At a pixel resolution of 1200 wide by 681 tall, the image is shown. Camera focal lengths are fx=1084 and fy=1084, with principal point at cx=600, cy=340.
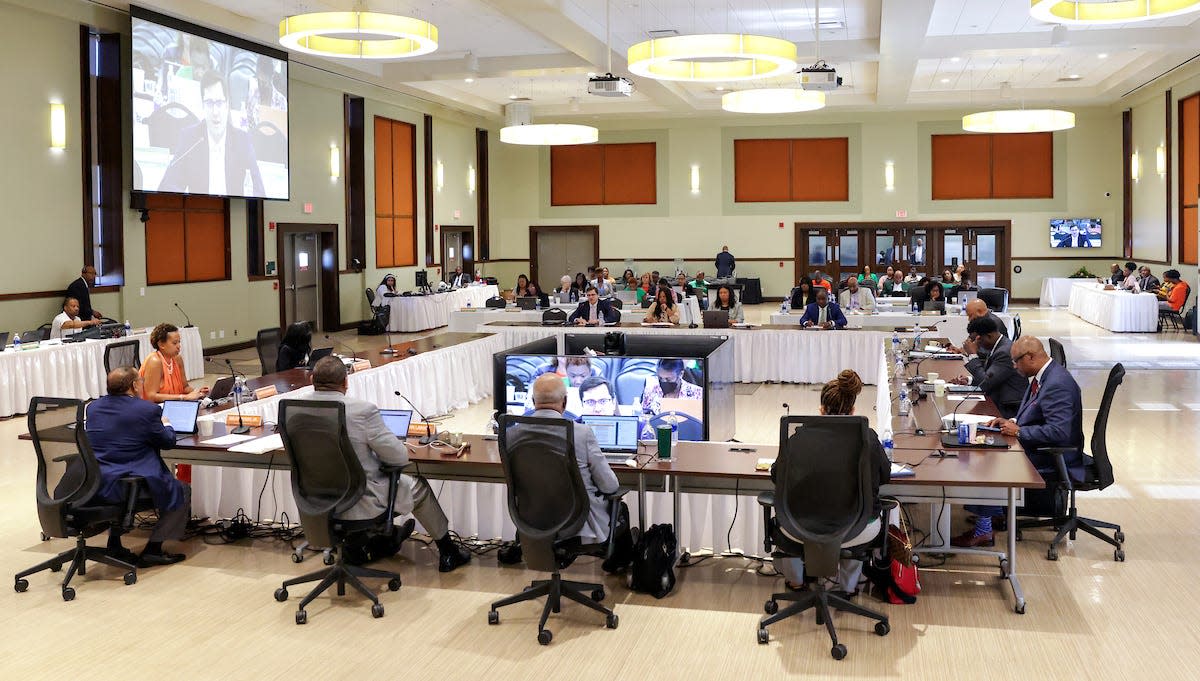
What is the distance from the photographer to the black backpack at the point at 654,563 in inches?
218

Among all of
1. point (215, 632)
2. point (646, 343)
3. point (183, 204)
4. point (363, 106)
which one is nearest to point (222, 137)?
point (183, 204)

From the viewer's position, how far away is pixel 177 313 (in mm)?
15445

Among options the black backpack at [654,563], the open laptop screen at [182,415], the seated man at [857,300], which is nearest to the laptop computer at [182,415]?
the open laptop screen at [182,415]

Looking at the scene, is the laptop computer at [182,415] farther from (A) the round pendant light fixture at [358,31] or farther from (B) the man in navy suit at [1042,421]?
(B) the man in navy suit at [1042,421]

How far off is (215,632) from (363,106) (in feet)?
53.1

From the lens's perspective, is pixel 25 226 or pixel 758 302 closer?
pixel 25 226

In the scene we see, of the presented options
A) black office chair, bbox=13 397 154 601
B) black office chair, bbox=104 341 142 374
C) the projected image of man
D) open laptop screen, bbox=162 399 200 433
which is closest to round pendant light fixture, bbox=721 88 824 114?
the projected image of man

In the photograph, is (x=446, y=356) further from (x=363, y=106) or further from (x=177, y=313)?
(x=363, y=106)

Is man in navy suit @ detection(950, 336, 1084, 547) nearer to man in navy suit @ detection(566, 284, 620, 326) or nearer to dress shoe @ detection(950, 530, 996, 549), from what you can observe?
dress shoe @ detection(950, 530, 996, 549)

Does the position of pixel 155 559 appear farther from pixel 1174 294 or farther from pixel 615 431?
pixel 1174 294

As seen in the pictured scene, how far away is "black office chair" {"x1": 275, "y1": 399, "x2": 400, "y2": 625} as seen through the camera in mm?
5266

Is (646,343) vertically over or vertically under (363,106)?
under

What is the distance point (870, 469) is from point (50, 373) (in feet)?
30.6

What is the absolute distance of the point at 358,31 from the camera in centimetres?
952
